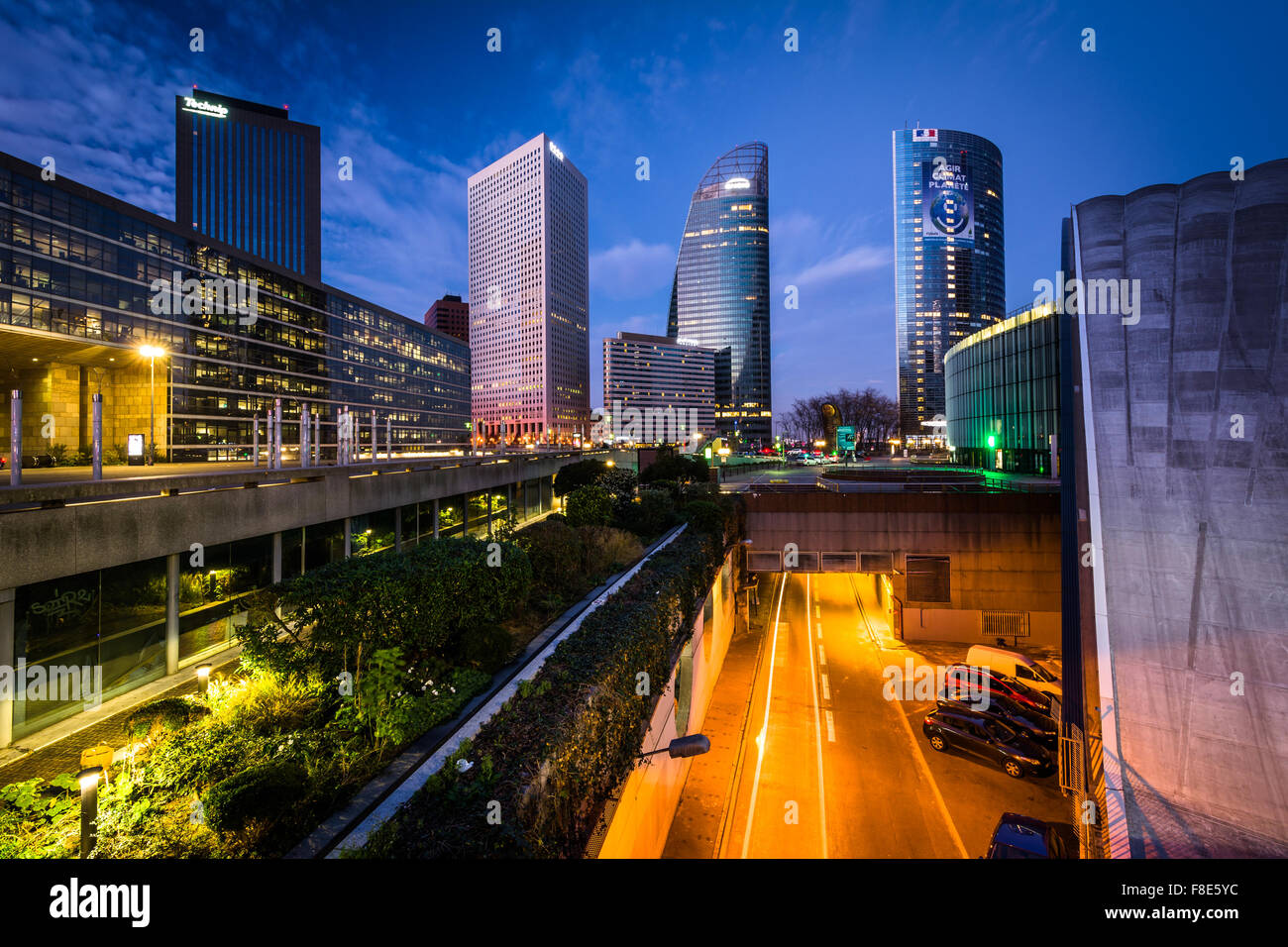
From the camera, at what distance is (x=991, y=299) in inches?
6014

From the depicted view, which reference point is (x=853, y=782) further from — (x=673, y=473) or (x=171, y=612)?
(x=673, y=473)

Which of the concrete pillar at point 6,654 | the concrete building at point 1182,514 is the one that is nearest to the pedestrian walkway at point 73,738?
the concrete pillar at point 6,654

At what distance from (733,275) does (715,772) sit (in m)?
175

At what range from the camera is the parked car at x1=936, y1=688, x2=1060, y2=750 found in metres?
13.9

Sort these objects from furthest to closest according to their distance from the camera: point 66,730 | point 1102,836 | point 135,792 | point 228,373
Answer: point 228,373, point 1102,836, point 66,730, point 135,792

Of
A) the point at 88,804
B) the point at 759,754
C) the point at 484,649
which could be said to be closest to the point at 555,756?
the point at 484,649

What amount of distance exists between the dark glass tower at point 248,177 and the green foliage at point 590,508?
450 ft

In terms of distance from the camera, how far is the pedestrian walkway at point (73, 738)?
21.8ft

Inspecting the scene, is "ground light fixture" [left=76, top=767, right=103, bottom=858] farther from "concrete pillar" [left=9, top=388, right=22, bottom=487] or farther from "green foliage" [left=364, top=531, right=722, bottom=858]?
"concrete pillar" [left=9, top=388, right=22, bottom=487]

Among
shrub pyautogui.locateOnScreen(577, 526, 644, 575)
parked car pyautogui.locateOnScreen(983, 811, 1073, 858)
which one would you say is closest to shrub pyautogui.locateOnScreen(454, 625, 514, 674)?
shrub pyautogui.locateOnScreen(577, 526, 644, 575)

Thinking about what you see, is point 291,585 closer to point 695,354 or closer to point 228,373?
point 228,373
